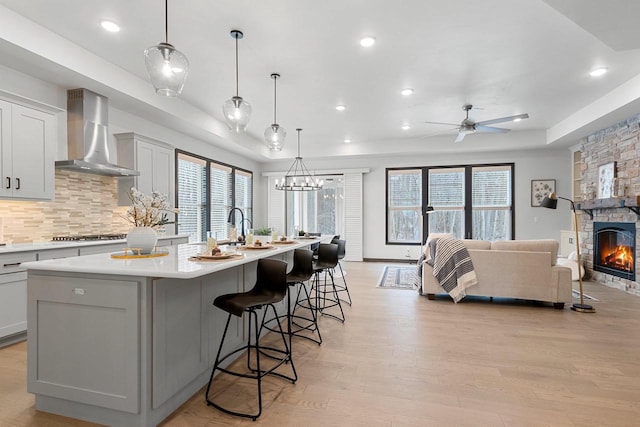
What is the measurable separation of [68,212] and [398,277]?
17.3ft

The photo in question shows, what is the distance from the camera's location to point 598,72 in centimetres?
421

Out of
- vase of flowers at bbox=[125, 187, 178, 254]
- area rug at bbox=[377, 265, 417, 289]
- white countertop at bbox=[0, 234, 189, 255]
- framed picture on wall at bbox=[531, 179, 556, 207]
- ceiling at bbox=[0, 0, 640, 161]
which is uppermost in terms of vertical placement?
ceiling at bbox=[0, 0, 640, 161]

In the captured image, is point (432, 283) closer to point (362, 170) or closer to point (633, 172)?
point (633, 172)

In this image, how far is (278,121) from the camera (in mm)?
6398

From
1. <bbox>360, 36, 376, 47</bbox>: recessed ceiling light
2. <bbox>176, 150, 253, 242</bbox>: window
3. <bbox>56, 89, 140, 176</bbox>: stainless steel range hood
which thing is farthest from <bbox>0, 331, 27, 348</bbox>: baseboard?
<bbox>360, 36, 376, 47</bbox>: recessed ceiling light

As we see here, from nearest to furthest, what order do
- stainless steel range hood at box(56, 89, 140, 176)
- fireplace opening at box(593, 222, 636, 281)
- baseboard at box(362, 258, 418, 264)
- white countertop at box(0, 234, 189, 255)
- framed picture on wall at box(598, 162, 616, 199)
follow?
white countertop at box(0, 234, 189, 255), stainless steel range hood at box(56, 89, 140, 176), fireplace opening at box(593, 222, 636, 281), framed picture on wall at box(598, 162, 616, 199), baseboard at box(362, 258, 418, 264)

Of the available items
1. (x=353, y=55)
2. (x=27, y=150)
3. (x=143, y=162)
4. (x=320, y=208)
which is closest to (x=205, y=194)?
(x=143, y=162)

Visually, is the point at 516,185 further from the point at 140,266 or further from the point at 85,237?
the point at 85,237

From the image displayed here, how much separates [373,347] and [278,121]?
4.64 m

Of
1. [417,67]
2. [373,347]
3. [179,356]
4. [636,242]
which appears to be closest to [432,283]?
[373,347]

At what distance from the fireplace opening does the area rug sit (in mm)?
3243

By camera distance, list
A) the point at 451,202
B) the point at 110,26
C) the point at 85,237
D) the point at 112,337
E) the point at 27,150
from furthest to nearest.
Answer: the point at 451,202 < the point at 85,237 < the point at 27,150 < the point at 110,26 < the point at 112,337

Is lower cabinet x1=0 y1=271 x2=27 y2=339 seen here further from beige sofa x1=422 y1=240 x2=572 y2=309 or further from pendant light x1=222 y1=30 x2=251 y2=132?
beige sofa x1=422 y1=240 x2=572 y2=309

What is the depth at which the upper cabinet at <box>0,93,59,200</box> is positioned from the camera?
3.25 metres
